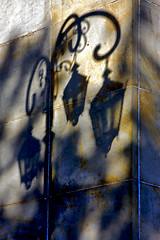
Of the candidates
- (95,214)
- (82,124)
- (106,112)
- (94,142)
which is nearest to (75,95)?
(82,124)

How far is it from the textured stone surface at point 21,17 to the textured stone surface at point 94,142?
1623mm

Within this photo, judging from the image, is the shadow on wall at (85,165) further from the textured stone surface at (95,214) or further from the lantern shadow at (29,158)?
the lantern shadow at (29,158)

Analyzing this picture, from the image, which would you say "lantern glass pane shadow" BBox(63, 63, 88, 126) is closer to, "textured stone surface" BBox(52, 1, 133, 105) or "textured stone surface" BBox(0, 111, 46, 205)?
"textured stone surface" BBox(52, 1, 133, 105)

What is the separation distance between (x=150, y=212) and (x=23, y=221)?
1.82 meters

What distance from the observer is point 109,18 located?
22.7ft

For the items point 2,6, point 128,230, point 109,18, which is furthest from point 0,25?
point 128,230

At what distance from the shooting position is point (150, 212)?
6055 millimetres

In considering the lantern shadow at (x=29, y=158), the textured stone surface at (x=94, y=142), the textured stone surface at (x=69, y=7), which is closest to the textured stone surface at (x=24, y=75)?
the textured stone surface at (x=69, y=7)

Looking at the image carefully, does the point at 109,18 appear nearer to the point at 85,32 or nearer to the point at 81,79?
the point at 85,32

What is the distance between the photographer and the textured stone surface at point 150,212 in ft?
19.5

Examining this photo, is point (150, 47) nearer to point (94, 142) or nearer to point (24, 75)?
point (94, 142)

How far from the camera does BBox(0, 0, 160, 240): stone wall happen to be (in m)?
6.14

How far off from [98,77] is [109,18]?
86cm

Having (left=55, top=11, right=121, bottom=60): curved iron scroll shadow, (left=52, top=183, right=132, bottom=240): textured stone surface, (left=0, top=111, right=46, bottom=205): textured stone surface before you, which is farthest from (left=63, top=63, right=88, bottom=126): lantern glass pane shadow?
(left=52, top=183, right=132, bottom=240): textured stone surface
